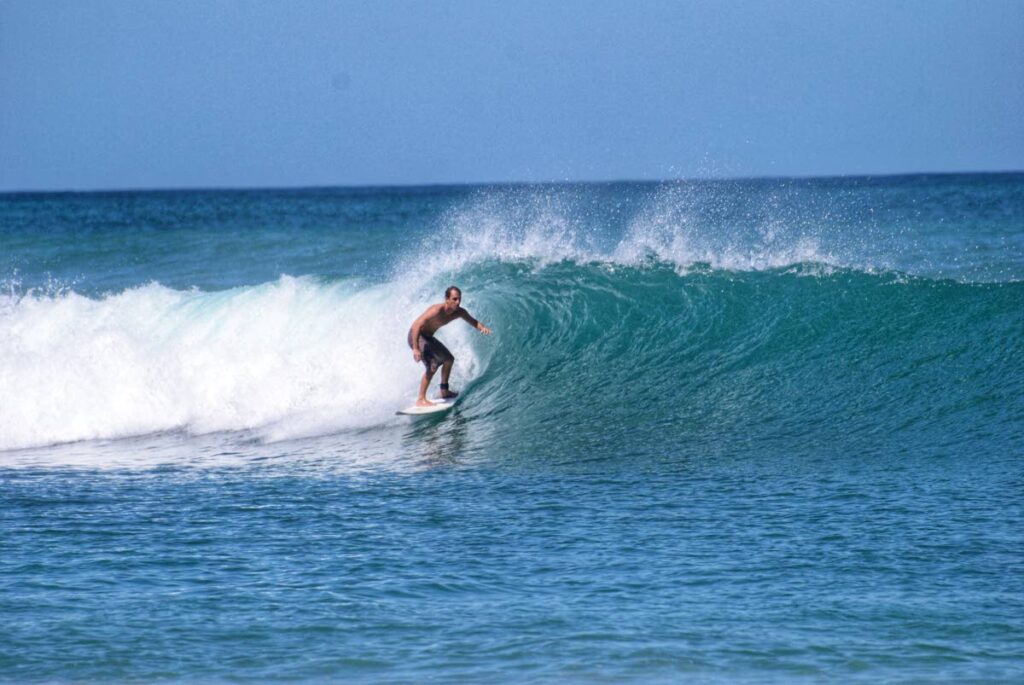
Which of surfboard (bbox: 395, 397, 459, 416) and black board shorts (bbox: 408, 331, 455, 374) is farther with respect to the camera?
black board shorts (bbox: 408, 331, 455, 374)

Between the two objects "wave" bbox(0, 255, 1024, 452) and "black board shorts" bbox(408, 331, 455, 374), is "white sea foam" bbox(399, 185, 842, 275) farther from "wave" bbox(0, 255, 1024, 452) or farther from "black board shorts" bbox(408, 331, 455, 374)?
"black board shorts" bbox(408, 331, 455, 374)

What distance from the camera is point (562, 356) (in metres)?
14.0

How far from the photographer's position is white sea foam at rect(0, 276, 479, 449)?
13336mm

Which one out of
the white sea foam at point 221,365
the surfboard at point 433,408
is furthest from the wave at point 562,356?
the surfboard at point 433,408

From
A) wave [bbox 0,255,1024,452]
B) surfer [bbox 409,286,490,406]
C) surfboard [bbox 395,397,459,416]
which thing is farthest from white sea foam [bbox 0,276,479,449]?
surfer [bbox 409,286,490,406]

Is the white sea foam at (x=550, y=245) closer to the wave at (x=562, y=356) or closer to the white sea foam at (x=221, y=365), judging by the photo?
the wave at (x=562, y=356)

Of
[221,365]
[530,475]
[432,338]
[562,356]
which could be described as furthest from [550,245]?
[530,475]

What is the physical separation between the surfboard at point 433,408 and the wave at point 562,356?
21 cm

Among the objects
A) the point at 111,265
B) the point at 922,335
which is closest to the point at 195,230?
the point at 111,265

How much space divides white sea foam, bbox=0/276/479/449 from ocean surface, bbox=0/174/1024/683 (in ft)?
0.16

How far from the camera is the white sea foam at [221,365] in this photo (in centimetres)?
1334

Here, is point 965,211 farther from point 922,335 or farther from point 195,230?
point 922,335

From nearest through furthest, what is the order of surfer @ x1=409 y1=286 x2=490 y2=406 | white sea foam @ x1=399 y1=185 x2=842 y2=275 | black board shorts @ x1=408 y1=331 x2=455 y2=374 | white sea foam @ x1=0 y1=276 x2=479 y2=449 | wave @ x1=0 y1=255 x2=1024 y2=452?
1. wave @ x1=0 y1=255 x2=1024 y2=452
2. surfer @ x1=409 y1=286 x2=490 y2=406
3. black board shorts @ x1=408 y1=331 x2=455 y2=374
4. white sea foam @ x1=0 y1=276 x2=479 y2=449
5. white sea foam @ x1=399 y1=185 x2=842 y2=275

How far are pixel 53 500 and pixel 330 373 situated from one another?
4798 millimetres
